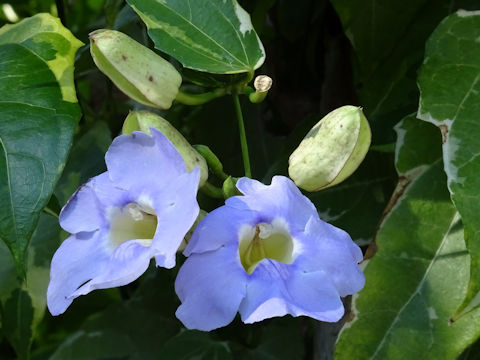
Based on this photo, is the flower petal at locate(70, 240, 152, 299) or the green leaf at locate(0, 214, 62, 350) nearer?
the flower petal at locate(70, 240, 152, 299)

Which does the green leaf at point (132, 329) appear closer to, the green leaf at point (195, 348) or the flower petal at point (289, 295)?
the green leaf at point (195, 348)

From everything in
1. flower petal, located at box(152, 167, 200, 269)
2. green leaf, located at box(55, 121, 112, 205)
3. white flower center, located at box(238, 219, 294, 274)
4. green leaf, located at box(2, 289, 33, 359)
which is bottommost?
green leaf, located at box(2, 289, 33, 359)

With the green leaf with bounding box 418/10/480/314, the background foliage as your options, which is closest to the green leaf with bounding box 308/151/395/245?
the background foliage

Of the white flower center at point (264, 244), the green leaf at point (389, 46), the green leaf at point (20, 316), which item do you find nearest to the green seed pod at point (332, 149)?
the white flower center at point (264, 244)

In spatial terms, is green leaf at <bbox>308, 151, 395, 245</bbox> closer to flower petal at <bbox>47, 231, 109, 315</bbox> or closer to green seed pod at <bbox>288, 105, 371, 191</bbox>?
green seed pod at <bbox>288, 105, 371, 191</bbox>

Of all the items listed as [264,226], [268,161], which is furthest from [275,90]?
[264,226]

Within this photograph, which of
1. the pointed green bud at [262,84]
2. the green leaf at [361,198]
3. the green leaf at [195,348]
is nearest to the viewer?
the pointed green bud at [262,84]

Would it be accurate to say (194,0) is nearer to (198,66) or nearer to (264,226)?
(198,66)
